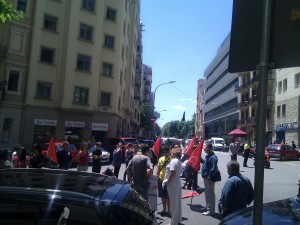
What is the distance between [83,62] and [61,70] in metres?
2.33

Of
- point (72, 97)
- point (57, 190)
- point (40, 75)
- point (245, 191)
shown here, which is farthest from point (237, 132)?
point (57, 190)

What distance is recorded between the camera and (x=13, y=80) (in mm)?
30469

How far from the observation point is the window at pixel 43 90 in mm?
31664

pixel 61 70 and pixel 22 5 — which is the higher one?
pixel 22 5

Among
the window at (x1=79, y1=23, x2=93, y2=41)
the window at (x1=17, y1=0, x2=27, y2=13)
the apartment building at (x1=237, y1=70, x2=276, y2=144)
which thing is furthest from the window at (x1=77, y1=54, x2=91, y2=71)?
the apartment building at (x1=237, y1=70, x2=276, y2=144)

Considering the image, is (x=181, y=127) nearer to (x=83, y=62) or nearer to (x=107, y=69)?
(x=107, y=69)

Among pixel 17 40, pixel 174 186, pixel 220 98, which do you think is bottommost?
pixel 174 186

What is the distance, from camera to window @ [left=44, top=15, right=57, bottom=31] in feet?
106

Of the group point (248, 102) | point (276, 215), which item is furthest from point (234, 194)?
point (248, 102)

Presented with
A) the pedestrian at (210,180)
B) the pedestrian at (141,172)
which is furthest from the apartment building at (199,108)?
the pedestrian at (141,172)

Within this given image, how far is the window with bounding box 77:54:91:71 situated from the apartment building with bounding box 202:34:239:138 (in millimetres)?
44114

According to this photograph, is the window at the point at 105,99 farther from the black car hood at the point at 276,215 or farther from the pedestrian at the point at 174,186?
the black car hood at the point at 276,215

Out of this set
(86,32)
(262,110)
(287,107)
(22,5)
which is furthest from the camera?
(287,107)

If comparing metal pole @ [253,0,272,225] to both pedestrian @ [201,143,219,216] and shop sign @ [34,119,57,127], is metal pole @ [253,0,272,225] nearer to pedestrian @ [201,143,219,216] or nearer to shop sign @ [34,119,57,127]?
pedestrian @ [201,143,219,216]
